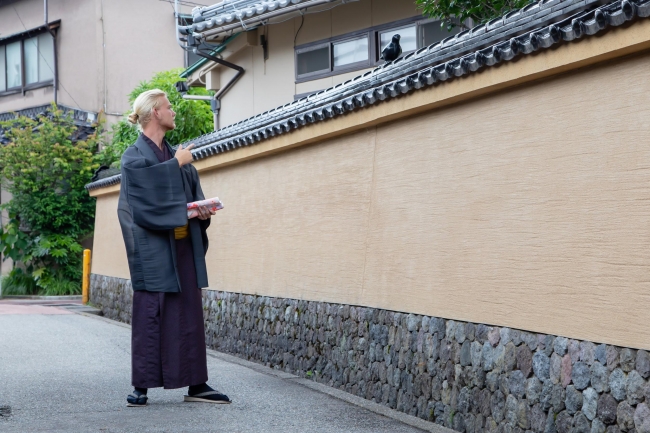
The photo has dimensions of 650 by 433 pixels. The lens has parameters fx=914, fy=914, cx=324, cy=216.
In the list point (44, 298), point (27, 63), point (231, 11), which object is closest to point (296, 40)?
point (231, 11)

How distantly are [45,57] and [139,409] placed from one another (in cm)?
2062

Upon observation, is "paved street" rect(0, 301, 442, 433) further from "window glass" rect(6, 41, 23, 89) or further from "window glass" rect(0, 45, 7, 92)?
"window glass" rect(0, 45, 7, 92)

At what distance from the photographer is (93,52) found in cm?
2342

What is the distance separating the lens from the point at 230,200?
10.9 metres

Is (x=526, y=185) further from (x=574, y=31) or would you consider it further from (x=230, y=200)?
(x=230, y=200)

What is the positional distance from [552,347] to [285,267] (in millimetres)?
4384

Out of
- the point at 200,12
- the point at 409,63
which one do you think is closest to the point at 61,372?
the point at 409,63

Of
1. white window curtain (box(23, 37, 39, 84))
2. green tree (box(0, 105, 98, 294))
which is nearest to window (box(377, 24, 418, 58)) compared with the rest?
green tree (box(0, 105, 98, 294))

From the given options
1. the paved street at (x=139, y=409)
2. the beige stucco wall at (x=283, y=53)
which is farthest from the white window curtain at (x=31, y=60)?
the paved street at (x=139, y=409)

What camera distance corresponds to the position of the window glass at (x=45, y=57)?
2484 centimetres

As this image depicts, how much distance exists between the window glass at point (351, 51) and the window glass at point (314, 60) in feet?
0.69

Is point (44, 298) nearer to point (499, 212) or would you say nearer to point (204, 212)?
point (204, 212)

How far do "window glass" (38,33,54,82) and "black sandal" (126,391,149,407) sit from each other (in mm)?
20010

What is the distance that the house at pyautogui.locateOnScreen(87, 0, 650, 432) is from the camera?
4.57 m
